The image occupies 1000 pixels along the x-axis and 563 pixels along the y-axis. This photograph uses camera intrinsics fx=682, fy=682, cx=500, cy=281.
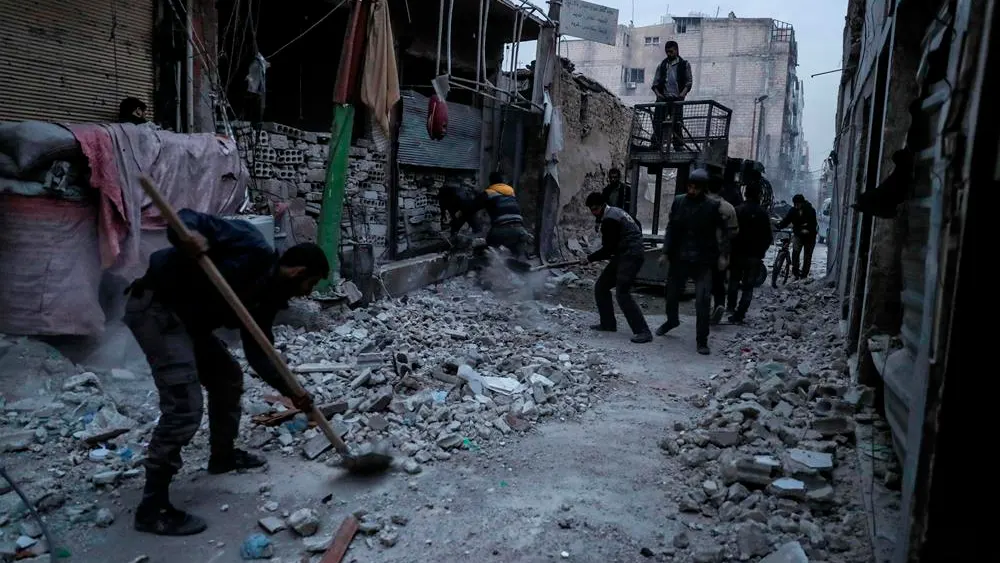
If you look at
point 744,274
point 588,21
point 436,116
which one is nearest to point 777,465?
point 744,274

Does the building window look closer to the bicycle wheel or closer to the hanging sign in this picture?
the hanging sign

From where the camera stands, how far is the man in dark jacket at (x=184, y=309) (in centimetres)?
294

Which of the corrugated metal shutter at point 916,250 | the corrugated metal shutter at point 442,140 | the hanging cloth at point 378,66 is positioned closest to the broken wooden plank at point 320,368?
the hanging cloth at point 378,66

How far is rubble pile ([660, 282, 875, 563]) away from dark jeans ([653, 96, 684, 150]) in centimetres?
935

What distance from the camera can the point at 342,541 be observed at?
2904 mm

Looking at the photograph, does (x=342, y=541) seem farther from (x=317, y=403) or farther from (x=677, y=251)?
(x=677, y=251)

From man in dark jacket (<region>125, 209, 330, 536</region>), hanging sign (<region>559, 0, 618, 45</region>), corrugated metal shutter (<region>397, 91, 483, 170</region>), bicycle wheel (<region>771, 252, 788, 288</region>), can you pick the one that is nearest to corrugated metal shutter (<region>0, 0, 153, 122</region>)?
man in dark jacket (<region>125, 209, 330, 536</region>)

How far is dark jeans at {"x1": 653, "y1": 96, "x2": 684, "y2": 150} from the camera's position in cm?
1413

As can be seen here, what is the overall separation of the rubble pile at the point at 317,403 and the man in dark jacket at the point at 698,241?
125cm

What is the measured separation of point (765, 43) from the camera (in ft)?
117

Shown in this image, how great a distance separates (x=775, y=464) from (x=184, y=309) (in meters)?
2.88

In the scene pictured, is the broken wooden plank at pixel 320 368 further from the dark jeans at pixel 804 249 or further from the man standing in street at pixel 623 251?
the dark jeans at pixel 804 249

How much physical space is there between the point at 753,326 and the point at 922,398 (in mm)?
5990

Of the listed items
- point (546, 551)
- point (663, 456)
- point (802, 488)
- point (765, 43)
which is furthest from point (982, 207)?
point (765, 43)
